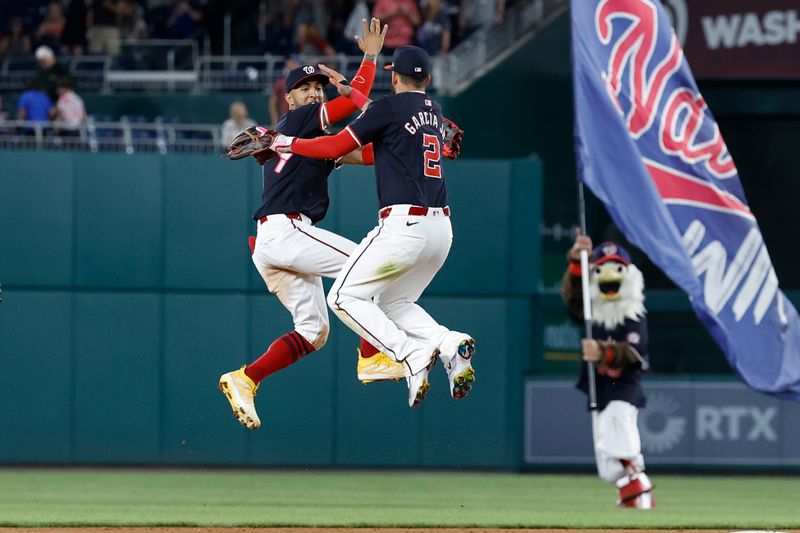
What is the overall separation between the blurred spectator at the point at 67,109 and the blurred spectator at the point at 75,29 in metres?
2.10

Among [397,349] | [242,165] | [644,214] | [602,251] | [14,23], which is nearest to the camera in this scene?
[397,349]

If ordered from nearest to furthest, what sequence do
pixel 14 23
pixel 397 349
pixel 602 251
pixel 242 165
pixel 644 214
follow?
pixel 397 349, pixel 644 214, pixel 602 251, pixel 242 165, pixel 14 23

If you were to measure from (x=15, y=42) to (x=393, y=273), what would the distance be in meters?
11.3

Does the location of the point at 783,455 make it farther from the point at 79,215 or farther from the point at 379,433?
the point at 79,215

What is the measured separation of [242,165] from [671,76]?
16.2 feet

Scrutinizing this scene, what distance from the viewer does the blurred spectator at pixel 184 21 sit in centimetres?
1852

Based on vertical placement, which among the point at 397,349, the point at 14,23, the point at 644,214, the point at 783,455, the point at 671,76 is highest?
the point at 14,23

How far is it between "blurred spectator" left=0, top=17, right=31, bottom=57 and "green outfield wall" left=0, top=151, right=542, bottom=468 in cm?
366

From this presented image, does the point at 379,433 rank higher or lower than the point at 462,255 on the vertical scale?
lower

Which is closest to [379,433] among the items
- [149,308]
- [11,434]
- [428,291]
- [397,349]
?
[428,291]

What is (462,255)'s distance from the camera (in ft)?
50.0

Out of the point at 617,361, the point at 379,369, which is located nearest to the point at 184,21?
the point at 617,361

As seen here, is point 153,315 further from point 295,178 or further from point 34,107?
point 295,178

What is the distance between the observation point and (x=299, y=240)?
889 cm
